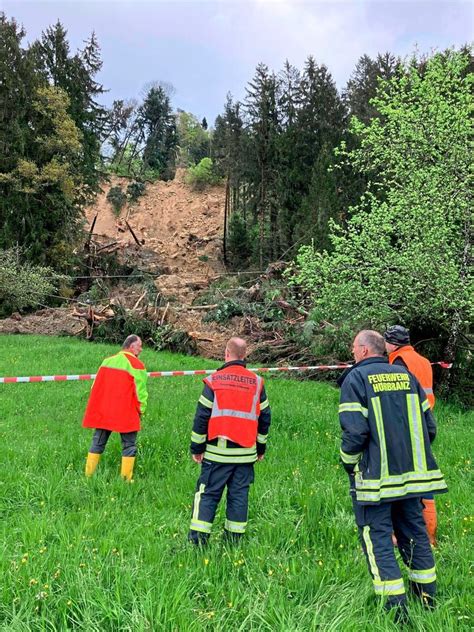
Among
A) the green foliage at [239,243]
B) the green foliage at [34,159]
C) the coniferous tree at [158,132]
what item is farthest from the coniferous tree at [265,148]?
Answer: the coniferous tree at [158,132]

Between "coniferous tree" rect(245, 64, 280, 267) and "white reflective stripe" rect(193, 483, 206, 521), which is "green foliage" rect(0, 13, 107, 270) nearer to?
"coniferous tree" rect(245, 64, 280, 267)

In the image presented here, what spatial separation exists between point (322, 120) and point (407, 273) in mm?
31934

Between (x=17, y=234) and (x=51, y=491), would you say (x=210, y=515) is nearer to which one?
(x=51, y=491)

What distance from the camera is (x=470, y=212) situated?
10.1m

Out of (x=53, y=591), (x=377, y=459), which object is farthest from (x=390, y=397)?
(x=53, y=591)

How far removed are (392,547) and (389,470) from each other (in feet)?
1.57

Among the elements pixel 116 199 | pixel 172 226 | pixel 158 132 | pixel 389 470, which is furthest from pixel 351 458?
pixel 158 132

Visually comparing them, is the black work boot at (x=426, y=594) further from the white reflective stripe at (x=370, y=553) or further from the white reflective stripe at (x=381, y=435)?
the white reflective stripe at (x=381, y=435)

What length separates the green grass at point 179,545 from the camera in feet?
9.02

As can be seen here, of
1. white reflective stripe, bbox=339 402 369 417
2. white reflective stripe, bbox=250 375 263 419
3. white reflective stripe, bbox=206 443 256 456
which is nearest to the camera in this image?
white reflective stripe, bbox=339 402 369 417

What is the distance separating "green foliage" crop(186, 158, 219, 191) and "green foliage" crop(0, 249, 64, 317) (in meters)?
33.7

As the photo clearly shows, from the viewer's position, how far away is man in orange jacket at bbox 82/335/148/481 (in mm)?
5516

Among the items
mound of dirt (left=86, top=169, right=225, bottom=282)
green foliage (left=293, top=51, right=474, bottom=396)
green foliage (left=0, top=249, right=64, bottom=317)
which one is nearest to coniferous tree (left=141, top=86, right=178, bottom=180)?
mound of dirt (left=86, top=169, right=225, bottom=282)

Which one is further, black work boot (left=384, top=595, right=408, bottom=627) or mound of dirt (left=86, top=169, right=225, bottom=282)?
mound of dirt (left=86, top=169, right=225, bottom=282)
